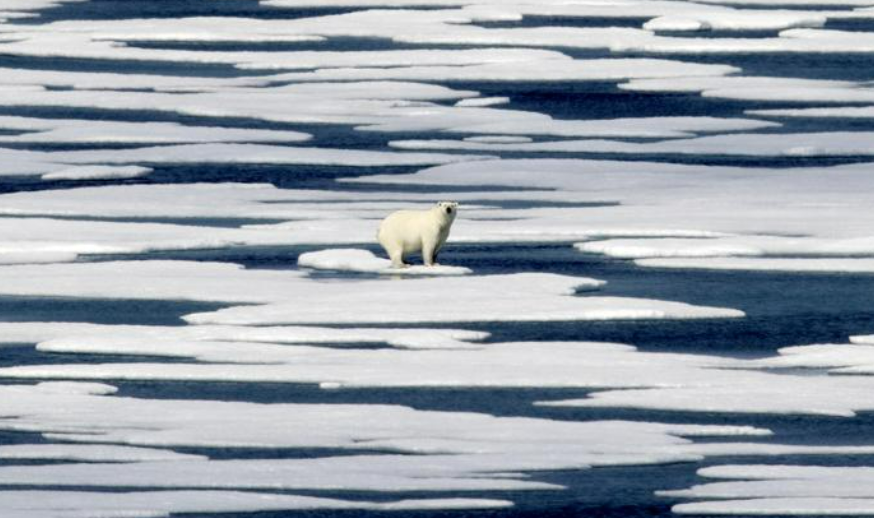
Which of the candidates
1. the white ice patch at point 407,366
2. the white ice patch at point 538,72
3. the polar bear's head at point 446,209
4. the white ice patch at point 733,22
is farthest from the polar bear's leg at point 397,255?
the white ice patch at point 733,22

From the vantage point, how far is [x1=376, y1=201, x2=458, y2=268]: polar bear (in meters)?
8.76

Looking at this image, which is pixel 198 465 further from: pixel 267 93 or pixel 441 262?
pixel 267 93

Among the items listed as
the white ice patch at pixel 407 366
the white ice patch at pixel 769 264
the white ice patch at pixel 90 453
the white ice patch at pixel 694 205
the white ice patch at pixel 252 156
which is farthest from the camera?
the white ice patch at pixel 252 156

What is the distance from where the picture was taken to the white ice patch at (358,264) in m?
8.79

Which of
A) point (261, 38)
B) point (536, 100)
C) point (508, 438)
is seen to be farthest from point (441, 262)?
point (261, 38)

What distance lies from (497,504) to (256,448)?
748 millimetres

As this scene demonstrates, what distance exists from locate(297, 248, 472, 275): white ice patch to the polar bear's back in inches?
3.2

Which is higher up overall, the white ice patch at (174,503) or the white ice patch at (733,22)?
the white ice patch at (174,503)

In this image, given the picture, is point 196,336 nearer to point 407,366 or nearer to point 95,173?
point 407,366

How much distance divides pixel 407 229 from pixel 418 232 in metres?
0.04

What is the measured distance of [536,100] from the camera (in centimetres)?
1440


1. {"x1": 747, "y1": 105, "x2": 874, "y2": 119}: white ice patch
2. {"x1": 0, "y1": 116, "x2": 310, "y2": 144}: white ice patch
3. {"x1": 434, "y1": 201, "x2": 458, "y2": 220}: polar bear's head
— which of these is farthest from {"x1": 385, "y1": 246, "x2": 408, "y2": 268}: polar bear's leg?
{"x1": 747, "y1": 105, "x2": 874, "y2": 119}: white ice patch

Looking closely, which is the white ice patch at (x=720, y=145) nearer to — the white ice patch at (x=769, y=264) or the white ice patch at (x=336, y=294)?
the white ice patch at (x=769, y=264)

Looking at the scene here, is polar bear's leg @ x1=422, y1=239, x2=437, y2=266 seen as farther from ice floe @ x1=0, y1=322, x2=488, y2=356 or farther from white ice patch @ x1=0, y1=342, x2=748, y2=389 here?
white ice patch @ x1=0, y1=342, x2=748, y2=389
